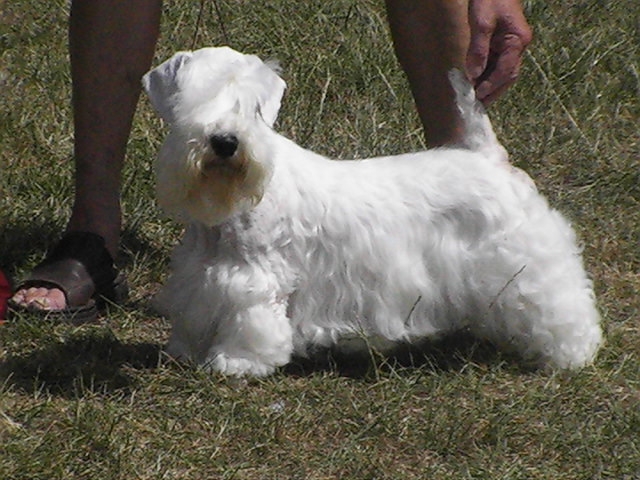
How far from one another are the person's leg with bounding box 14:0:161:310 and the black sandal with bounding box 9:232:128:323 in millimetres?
31

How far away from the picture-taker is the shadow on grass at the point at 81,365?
3.59m

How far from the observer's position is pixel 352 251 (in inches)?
143

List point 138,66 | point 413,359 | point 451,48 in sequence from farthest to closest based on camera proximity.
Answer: point 138,66 < point 451,48 < point 413,359

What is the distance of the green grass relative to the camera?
3.21 metres

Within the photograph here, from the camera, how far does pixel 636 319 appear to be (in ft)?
13.8

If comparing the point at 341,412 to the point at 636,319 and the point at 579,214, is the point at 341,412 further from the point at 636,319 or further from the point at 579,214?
the point at 579,214

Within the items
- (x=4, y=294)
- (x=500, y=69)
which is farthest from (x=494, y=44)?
(x=4, y=294)

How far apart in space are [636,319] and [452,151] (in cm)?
92

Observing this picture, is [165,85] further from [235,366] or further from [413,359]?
[413,359]

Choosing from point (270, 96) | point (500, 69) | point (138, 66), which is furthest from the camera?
point (138, 66)

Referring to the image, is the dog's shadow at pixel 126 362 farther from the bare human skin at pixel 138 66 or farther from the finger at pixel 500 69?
the finger at pixel 500 69

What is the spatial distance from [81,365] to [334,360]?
74cm

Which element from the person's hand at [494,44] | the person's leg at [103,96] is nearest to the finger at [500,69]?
the person's hand at [494,44]

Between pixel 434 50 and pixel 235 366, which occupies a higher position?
pixel 434 50
